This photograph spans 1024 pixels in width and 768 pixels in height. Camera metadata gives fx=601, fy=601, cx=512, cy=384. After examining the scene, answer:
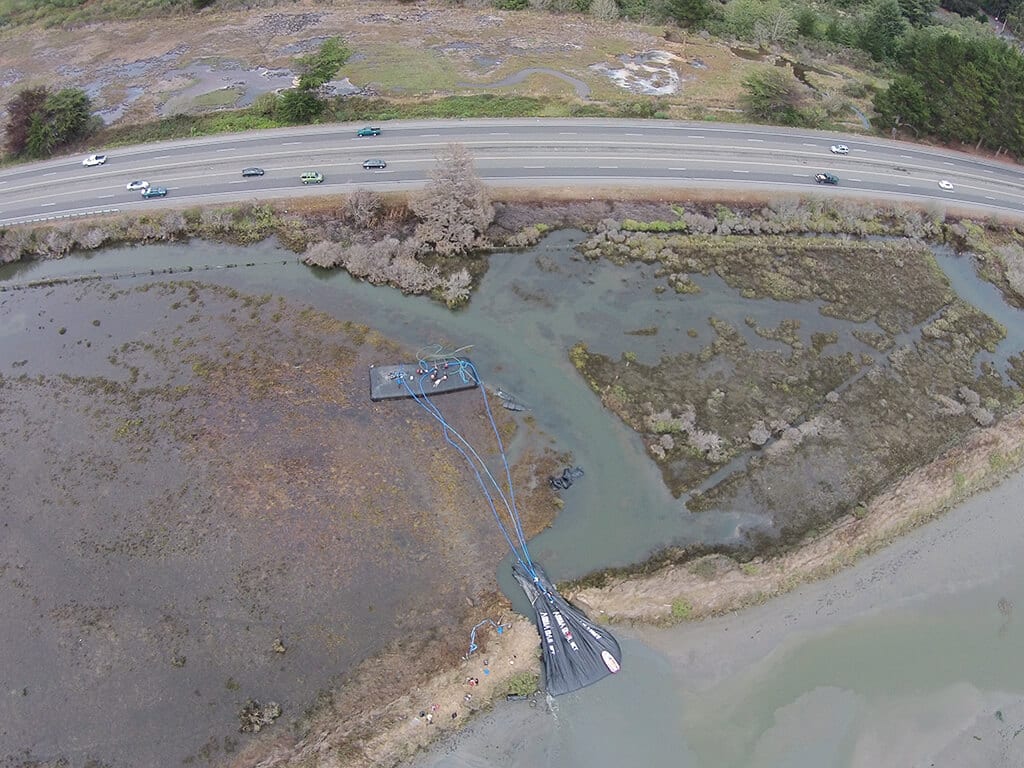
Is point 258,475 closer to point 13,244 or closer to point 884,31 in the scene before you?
point 13,244

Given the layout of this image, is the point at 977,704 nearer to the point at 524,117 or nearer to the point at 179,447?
the point at 179,447

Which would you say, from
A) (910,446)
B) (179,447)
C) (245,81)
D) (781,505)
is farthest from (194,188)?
(910,446)

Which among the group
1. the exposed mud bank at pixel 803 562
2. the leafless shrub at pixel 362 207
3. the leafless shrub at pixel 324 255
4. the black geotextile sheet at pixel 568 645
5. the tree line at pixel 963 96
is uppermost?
the tree line at pixel 963 96

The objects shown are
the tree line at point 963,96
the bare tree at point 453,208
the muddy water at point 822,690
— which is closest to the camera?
the muddy water at point 822,690

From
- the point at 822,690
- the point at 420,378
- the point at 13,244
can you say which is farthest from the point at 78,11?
the point at 822,690

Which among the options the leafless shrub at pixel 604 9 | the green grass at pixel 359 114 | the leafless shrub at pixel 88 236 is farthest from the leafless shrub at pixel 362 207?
the leafless shrub at pixel 604 9

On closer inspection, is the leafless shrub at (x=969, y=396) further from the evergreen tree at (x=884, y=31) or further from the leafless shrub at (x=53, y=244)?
the leafless shrub at (x=53, y=244)

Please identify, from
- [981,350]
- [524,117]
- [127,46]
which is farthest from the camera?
[127,46]
